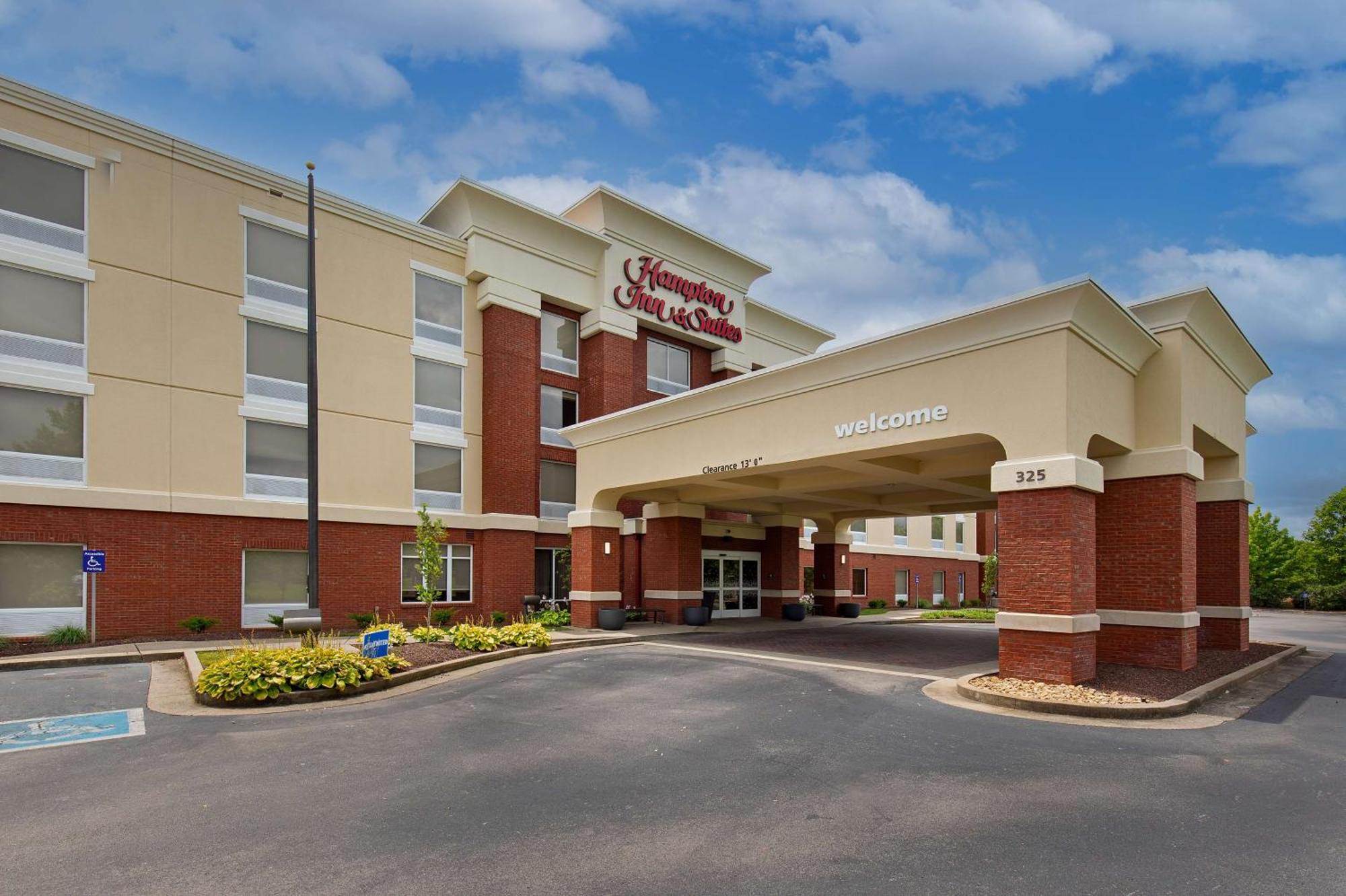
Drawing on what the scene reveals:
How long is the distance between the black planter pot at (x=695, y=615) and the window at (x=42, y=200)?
18.8 m

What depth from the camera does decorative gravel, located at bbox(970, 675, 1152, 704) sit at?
440 inches

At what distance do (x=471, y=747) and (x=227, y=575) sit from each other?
15804 millimetres

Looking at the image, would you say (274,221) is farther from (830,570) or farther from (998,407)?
(830,570)

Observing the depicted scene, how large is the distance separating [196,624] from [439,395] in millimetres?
9706

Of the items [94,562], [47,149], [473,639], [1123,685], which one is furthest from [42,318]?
[1123,685]

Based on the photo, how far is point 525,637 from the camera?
17.5 meters

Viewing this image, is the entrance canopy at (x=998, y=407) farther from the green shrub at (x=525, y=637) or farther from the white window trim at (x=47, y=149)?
the white window trim at (x=47, y=149)

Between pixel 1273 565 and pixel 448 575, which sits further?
pixel 1273 565

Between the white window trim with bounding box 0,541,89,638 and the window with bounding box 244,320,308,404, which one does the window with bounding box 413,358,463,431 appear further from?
the white window trim with bounding box 0,541,89,638

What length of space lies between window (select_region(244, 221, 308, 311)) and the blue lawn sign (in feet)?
47.1

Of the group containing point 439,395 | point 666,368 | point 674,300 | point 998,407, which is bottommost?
point 998,407

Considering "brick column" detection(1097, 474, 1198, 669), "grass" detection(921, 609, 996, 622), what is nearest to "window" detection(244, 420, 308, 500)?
"brick column" detection(1097, 474, 1198, 669)

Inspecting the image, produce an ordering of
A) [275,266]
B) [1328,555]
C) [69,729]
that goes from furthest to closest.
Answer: [1328,555] → [275,266] → [69,729]

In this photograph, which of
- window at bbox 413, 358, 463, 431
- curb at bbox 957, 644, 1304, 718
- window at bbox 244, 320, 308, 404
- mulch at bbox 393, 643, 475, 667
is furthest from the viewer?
window at bbox 413, 358, 463, 431
